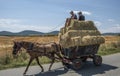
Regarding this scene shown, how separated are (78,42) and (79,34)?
81cm

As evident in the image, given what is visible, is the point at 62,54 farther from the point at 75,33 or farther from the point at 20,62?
the point at 20,62

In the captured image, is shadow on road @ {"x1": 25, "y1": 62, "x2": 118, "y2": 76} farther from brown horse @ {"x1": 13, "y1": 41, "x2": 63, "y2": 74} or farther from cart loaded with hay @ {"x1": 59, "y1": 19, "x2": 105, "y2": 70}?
brown horse @ {"x1": 13, "y1": 41, "x2": 63, "y2": 74}

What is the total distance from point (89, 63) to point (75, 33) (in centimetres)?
282

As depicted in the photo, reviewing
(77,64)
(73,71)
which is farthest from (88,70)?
(73,71)

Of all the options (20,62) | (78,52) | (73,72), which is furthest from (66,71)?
(20,62)

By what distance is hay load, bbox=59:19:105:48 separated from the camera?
14.3 meters

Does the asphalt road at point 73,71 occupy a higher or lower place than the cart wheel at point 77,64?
lower

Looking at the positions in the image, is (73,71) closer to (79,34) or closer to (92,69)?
(92,69)

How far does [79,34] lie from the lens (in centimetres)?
1504

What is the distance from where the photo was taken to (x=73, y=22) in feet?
49.2

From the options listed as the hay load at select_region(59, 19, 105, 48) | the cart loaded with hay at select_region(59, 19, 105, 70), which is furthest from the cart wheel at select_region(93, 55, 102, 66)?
the hay load at select_region(59, 19, 105, 48)

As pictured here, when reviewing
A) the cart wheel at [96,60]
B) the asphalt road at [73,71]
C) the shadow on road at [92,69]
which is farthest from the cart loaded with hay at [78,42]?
the asphalt road at [73,71]

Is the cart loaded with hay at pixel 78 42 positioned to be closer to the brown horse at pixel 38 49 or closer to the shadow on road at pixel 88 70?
the shadow on road at pixel 88 70

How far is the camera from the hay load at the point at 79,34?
14.3 meters
